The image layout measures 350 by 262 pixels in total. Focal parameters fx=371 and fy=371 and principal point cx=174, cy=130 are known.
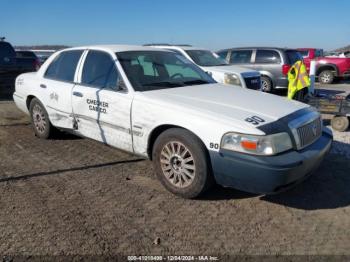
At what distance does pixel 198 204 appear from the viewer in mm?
3914

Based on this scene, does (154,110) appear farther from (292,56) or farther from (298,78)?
(292,56)

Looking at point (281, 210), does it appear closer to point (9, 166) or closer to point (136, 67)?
point (136, 67)

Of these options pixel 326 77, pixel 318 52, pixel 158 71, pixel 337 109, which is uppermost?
pixel 158 71

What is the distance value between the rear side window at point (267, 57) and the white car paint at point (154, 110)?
8.56 m

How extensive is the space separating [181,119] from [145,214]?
3.37 feet

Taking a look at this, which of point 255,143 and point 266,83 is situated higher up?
point 255,143

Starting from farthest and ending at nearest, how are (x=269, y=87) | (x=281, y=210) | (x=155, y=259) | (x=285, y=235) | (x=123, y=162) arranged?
(x=269, y=87) < (x=123, y=162) < (x=281, y=210) < (x=285, y=235) < (x=155, y=259)

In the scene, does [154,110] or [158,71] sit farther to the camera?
[158,71]

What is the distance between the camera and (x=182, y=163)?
3.93m

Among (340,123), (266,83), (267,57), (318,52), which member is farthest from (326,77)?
(340,123)

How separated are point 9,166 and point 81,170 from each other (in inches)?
40.4

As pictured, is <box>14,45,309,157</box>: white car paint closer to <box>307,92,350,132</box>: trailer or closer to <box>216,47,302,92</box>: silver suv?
<box>307,92,350,132</box>: trailer

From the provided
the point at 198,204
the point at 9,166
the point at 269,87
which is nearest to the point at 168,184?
the point at 198,204

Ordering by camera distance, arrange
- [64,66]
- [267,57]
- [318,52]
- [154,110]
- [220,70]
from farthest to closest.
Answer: [318,52], [267,57], [220,70], [64,66], [154,110]
